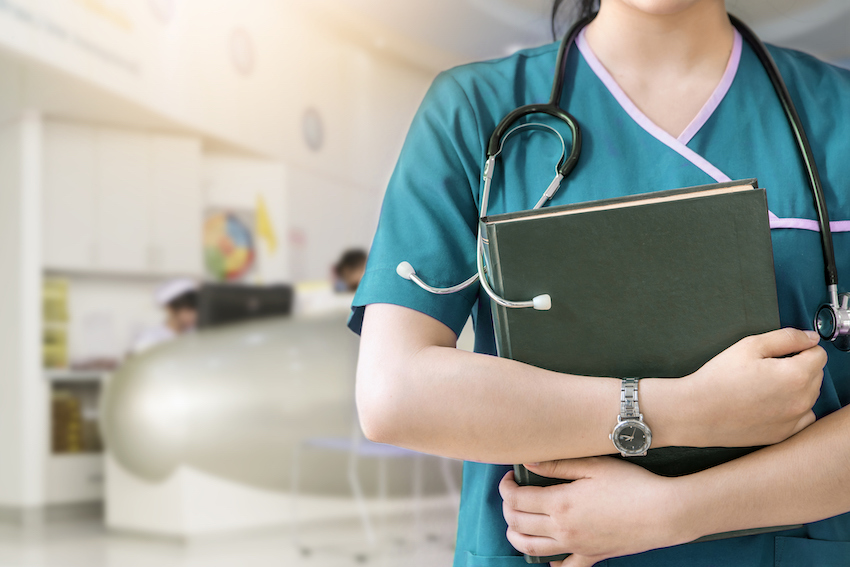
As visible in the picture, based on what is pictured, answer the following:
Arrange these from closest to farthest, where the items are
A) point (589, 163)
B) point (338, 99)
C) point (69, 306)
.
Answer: point (589, 163) → point (338, 99) → point (69, 306)

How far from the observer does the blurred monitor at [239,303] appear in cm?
334

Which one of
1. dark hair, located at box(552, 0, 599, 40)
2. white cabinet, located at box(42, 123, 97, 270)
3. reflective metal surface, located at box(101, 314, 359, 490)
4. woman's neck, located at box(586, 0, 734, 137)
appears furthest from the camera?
white cabinet, located at box(42, 123, 97, 270)

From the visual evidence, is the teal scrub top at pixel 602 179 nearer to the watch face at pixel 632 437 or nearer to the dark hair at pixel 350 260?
the watch face at pixel 632 437

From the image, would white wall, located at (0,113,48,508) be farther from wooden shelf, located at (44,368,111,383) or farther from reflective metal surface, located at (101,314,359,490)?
reflective metal surface, located at (101,314,359,490)

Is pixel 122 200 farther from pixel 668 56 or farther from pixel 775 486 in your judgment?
pixel 775 486

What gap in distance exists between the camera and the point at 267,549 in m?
Answer: 3.08

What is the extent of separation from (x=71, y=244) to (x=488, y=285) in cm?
406

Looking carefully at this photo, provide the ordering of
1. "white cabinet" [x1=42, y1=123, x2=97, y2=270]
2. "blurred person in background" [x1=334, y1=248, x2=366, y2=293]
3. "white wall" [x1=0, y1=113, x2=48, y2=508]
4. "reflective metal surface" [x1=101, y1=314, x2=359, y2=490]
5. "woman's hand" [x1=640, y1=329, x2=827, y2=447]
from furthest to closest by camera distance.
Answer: "white cabinet" [x1=42, y1=123, x2=97, y2=270]
"white wall" [x1=0, y1=113, x2=48, y2=508]
"blurred person in background" [x1=334, y1=248, x2=366, y2=293]
"reflective metal surface" [x1=101, y1=314, x2=359, y2=490]
"woman's hand" [x1=640, y1=329, x2=827, y2=447]

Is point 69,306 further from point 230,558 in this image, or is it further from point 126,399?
point 230,558

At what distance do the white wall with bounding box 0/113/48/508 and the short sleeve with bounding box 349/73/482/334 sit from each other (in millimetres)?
3939

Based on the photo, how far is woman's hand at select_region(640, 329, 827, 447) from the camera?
44 centimetres

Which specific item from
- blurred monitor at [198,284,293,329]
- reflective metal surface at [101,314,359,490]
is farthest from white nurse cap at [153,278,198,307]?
reflective metal surface at [101,314,359,490]

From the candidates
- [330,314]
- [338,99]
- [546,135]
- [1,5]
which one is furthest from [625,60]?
[1,5]

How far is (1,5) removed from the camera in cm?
341
